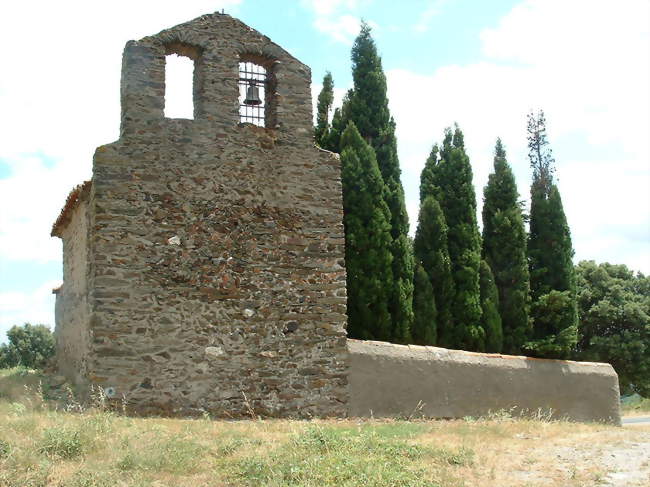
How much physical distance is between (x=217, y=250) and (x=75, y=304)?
131 inches

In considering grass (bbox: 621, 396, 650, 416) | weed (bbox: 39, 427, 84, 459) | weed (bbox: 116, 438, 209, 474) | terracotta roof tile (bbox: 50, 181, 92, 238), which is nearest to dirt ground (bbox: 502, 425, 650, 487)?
weed (bbox: 116, 438, 209, 474)

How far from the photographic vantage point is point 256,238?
11414 millimetres

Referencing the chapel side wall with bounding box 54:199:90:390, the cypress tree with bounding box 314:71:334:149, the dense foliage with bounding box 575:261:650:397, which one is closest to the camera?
the chapel side wall with bounding box 54:199:90:390

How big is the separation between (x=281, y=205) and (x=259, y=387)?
295 centimetres

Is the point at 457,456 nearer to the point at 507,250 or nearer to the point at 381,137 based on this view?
the point at 381,137

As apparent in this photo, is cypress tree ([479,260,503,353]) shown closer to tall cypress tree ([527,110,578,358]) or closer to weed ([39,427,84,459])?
tall cypress tree ([527,110,578,358])

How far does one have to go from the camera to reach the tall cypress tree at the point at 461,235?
51.8ft

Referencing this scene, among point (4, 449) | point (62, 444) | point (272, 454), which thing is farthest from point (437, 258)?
point (4, 449)

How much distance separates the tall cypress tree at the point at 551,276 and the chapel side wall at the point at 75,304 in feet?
30.9

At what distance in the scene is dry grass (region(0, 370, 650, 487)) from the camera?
7.18 metres

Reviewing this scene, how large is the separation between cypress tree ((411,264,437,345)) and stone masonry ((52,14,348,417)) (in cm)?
416

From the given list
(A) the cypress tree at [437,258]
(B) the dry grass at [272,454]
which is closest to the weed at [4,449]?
(B) the dry grass at [272,454]

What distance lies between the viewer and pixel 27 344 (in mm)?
36812

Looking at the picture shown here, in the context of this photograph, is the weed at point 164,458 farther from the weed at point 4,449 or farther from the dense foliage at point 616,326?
the dense foliage at point 616,326
